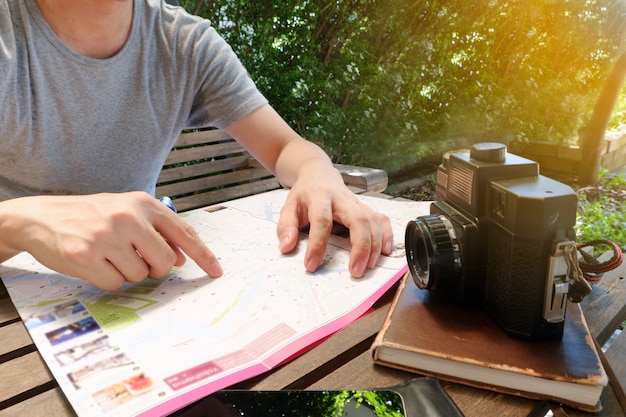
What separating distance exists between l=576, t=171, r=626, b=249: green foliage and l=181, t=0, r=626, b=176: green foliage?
26cm

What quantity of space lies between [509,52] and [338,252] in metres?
2.04

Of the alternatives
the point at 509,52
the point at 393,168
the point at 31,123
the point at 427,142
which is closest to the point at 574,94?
the point at 509,52

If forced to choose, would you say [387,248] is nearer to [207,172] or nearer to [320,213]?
[320,213]

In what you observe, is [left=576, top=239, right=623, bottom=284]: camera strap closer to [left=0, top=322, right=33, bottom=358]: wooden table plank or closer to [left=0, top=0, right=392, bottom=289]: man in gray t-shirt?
[left=0, top=0, right=392, bottom=289]: man in gray t-shirt

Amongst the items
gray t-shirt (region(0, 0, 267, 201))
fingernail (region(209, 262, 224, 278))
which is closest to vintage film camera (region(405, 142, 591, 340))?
fingernail (region(209, 262, 224, 278))

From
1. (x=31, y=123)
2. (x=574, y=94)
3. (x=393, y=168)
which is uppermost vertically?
(x=31, y=123)

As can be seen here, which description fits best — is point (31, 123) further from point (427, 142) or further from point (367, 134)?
Answer: point (427, 142)

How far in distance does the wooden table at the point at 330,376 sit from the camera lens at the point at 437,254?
0.22ft

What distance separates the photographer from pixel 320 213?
61 centimetres

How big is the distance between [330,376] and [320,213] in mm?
258

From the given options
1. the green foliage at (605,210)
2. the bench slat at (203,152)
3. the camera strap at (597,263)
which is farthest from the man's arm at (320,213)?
the green foliage at (605,210)

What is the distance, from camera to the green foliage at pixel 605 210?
173 cm

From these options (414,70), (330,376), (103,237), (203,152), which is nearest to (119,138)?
(103,237)

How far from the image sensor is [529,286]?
38 centimetres
